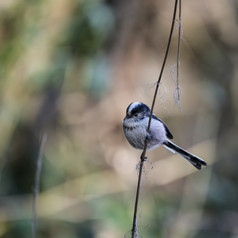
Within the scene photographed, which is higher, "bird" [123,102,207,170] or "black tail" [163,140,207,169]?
"bird" [123,102,207,170]

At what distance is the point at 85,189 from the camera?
5062 millimetres

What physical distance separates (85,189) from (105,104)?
1.24m

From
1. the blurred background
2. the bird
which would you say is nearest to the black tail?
the bird

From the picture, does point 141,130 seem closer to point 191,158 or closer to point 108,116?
point 191,158

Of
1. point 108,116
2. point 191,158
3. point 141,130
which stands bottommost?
point 191,158

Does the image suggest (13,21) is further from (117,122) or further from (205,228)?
(205,228)

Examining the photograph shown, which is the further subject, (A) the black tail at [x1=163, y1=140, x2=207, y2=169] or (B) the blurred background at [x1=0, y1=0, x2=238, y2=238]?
(B) the blurred background at [x1=0, y1=0, x2=238, y2=238]

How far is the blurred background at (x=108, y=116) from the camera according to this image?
4.80 m

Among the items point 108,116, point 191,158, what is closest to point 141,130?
point 191,158

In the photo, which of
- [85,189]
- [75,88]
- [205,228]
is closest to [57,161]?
[85,189]

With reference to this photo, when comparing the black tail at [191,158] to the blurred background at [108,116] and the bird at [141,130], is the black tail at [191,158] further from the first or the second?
the blurred background at [108,116]

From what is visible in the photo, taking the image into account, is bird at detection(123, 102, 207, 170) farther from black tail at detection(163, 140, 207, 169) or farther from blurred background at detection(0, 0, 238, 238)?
blurred background at detection(0, 0, 238, 238)

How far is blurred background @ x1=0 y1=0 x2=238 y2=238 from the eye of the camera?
4.80 m

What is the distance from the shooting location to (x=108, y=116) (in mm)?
5617
